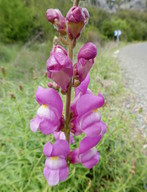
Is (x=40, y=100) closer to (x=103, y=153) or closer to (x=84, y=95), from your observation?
(x=84, y=95)

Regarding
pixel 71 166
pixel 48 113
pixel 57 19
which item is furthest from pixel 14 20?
pixel 48 113

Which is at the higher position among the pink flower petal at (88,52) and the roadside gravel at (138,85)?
the pink flower petal at (88,52)

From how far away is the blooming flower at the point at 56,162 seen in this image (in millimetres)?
858

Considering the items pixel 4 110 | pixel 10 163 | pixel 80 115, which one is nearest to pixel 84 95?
pixel 80 115

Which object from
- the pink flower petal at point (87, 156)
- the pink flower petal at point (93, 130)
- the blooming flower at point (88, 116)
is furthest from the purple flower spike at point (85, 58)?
the pink flower petal at point (87, 156)

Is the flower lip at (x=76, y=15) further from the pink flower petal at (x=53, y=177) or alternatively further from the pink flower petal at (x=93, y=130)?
the pink flower petal at (x=53, y=177)

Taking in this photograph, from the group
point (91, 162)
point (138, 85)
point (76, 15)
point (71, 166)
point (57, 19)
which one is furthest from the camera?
point (138, 85)

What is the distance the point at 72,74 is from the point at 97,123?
235 millimetres

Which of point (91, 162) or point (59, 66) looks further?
point (91, 162)

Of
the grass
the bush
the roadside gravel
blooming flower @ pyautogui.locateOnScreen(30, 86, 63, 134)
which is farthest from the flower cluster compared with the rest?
the bush

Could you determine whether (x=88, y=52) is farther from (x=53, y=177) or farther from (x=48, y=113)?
(x=53, y=177)

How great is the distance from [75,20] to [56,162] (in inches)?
23.1

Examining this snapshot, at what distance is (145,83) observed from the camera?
4535mm

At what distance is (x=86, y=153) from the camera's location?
916 millimetres
